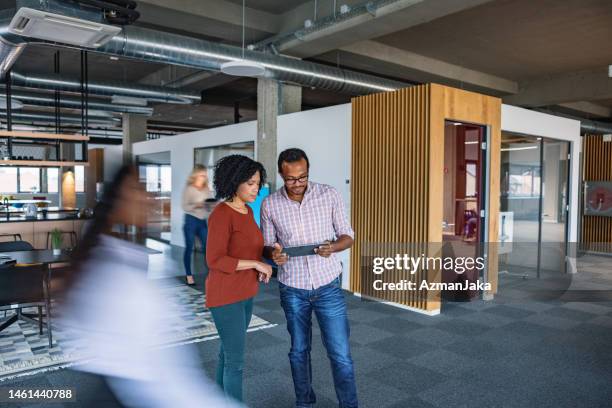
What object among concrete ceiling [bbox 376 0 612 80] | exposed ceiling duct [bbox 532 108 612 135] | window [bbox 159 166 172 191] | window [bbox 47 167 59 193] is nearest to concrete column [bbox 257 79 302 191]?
concrete ceiling [bbox 376 0 612 80]

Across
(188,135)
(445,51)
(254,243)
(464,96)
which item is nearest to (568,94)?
(445,51)

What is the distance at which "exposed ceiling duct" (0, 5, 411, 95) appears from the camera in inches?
229

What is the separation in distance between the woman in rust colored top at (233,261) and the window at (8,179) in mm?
18400

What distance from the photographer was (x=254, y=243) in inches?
97.2

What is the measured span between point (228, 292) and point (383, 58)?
24.4ft

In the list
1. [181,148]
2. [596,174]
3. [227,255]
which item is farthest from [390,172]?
[596,174]

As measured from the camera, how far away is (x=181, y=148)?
10578mm

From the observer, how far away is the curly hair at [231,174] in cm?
242

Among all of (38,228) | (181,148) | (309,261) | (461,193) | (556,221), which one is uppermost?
(181,148)

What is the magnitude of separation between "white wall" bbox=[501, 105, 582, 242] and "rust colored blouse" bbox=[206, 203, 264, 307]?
204 inches

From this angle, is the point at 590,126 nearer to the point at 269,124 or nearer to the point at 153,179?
the point at 269,124

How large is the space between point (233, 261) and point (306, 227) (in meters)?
0.49

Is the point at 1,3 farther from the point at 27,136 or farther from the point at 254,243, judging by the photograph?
the point at 254,243

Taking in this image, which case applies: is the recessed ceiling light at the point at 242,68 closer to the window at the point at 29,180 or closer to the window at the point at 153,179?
the window at the point at 153,179
